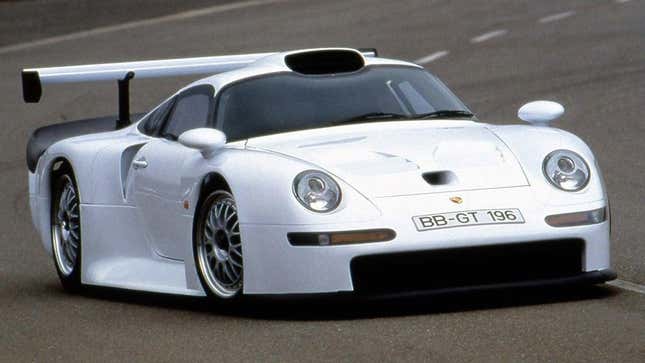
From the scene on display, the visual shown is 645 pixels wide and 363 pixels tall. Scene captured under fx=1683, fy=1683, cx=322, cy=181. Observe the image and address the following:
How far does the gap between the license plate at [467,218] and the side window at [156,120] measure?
2354mm

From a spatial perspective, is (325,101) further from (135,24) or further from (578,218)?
(135,24)

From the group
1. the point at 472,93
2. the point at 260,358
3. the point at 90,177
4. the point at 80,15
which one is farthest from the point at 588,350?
the point at 80,15

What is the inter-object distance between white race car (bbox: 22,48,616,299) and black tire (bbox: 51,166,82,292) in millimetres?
29

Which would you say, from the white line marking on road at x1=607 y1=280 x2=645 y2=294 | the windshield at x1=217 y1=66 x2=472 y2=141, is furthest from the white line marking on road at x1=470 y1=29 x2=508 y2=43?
the white line marking on road at x1=607 y1=280 x2=645 y2=294

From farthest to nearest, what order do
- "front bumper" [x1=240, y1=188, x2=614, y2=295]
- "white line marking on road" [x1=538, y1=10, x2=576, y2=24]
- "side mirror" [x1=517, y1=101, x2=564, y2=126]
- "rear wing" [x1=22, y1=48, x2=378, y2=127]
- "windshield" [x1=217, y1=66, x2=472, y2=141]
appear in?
"white line marking on road" [x1=538, y1=10, x2=576, y2=24], "rear wing" [x1=22, y1=48, x2=378, y2=127], "side mirror" [x1=517, y1=101, x2=564, y2=126], "windshield" [x1=217, y1=66, x2=472, y2=141], "front bumper" [x1=240, y1=188, x2=614, y2=295]

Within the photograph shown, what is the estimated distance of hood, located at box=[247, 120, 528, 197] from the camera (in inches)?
278

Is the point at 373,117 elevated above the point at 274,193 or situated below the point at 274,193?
above

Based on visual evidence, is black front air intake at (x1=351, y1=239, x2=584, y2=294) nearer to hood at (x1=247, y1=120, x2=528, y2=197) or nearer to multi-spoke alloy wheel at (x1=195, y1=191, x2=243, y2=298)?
hood at (x1=247, y1=120, x2=528, y2=197)

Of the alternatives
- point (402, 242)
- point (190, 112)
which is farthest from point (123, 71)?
point (402, 242)

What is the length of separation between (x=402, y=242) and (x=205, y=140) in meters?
1.16

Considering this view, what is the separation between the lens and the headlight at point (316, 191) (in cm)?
696

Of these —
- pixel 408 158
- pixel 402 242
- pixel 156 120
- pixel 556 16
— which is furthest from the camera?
pixel 556 16

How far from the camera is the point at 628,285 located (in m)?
7.60

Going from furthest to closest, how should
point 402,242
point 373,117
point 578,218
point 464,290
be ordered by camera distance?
point 373,117
point 578,218
point 464,290
point 402,242
